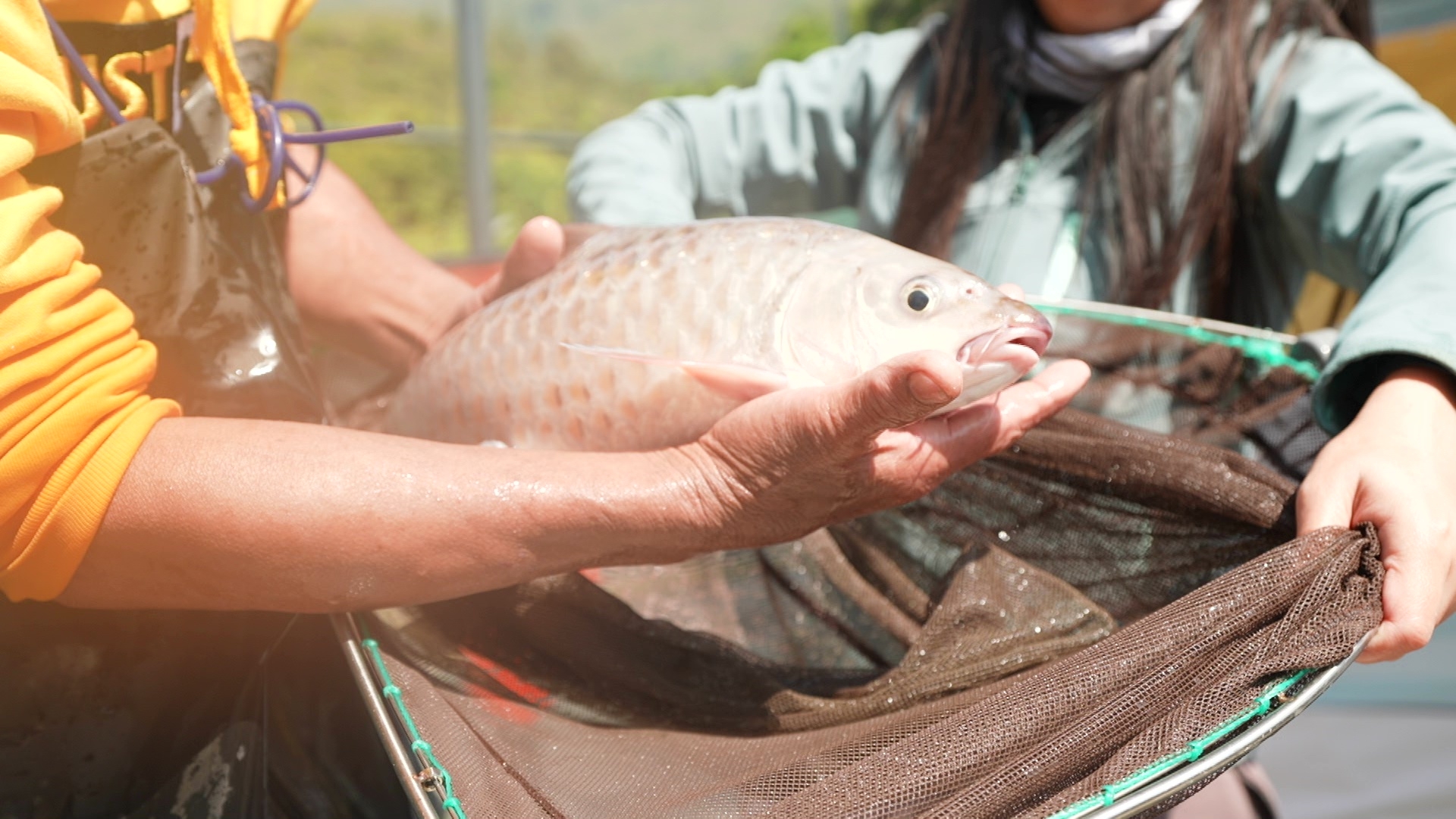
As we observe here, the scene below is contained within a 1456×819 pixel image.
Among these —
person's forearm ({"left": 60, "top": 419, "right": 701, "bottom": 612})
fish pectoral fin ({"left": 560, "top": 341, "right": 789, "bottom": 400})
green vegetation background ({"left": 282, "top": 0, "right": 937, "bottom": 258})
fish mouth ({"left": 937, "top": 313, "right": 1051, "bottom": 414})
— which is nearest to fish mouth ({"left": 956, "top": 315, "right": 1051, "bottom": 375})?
fish mouth ({"left": 937, "top": 313, "right": 1051, "bottom": 414})

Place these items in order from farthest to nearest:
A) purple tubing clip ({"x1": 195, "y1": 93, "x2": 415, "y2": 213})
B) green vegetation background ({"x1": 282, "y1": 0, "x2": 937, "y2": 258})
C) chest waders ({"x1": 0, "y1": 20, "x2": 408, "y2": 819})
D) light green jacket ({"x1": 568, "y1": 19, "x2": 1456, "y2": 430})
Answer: green vegetation background ({"x1": 282, "y1": 0, "x2": 937, "y2": 258}), light green jacket ({"x1": 568, "y1": 19, "x2": 1456, "y2": 430}), purple tubing clip ({"x1": 195, "y1": 93, "x2": 415, "y2": 213}), chest waders ({"x1": 0, "y1": 20, "x2": 408, "y2": 819})

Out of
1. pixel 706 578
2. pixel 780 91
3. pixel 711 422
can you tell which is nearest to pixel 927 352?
pixel 711 422

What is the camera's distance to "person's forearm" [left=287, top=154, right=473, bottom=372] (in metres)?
1.89

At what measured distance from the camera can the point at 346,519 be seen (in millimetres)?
1150

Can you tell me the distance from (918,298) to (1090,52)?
1.24 metres

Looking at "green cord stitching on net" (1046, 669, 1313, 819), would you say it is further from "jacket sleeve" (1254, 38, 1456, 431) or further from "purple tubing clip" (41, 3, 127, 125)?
"purple tubing clip" (41, 3, 127, 125)

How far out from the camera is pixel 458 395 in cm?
154

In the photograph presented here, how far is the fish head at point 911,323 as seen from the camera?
1283 millimetres

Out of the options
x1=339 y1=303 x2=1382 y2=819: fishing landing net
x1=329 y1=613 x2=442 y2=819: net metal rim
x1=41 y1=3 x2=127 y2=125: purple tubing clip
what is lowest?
x1=339 y1=303 x2=1382 y2=819: fishing landing net

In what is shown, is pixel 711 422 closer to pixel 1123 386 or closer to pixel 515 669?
pixel 515 669

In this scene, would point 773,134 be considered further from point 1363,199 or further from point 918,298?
point 918,298


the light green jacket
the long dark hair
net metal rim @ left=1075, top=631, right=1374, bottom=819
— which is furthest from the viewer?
the long dark hair

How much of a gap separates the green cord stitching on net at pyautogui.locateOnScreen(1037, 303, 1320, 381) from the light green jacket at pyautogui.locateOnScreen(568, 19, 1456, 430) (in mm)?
200

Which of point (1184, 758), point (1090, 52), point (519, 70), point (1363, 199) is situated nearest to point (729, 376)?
point (1184, 758)
